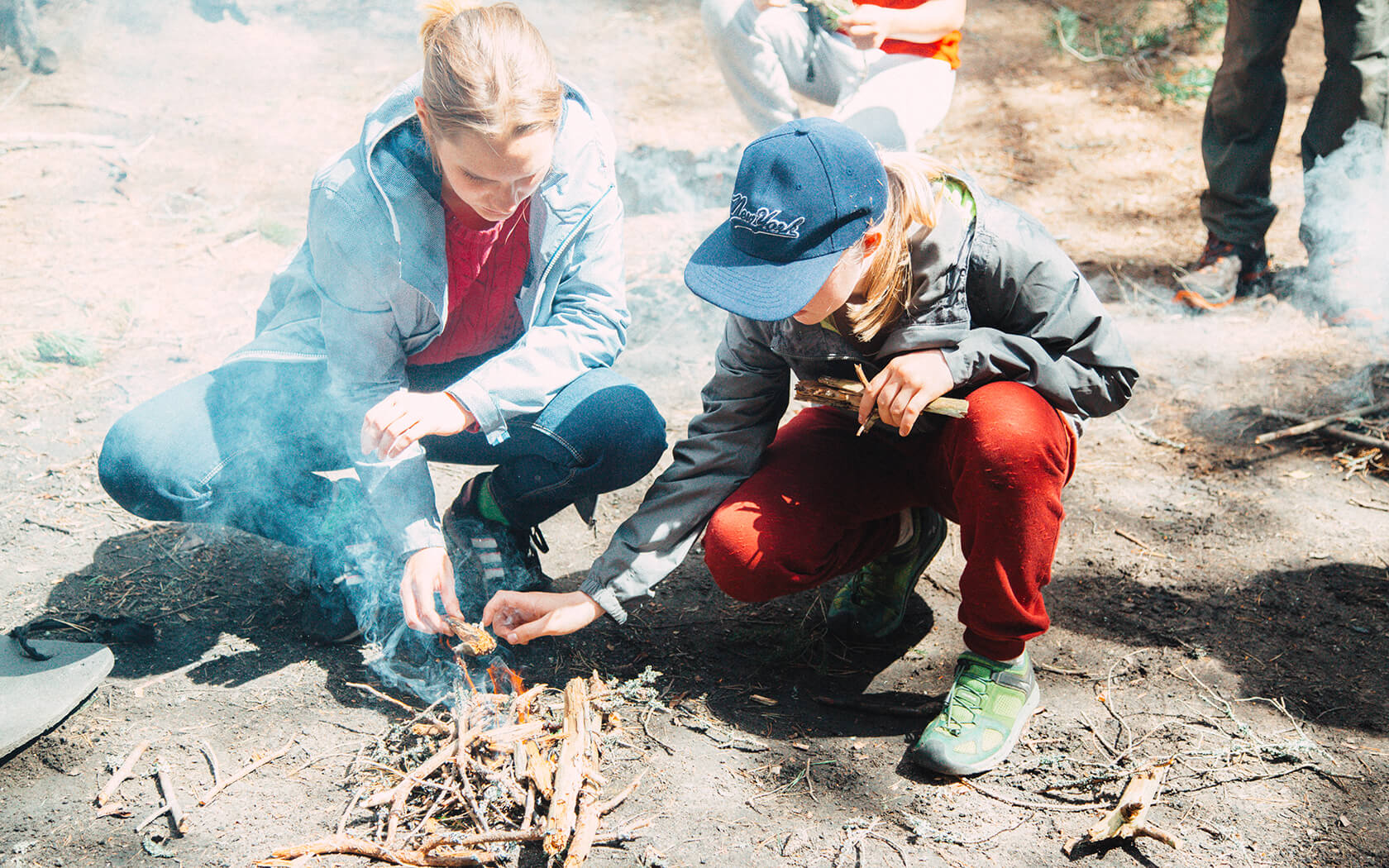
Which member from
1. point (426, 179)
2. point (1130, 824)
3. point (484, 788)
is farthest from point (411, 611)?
point (1130, 824)

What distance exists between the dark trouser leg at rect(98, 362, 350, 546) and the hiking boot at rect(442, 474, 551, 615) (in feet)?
Answer: 1.07

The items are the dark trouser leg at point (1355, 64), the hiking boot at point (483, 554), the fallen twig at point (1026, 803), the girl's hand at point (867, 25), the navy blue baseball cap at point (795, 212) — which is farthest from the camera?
the dark trouser leg at point (1355, 64)

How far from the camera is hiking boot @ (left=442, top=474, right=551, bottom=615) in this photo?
246 centimetres

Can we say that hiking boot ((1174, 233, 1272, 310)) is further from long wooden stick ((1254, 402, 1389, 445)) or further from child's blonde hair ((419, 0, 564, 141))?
child's blonde hair ((419, 0, 564, 141))

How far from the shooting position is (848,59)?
406 cm

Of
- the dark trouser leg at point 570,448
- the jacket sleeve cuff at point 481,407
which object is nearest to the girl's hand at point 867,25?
the dark trouser leg at point 570,448

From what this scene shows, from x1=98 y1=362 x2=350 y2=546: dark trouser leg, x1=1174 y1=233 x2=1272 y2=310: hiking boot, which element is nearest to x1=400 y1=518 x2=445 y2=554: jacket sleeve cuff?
x1=98 y1=362 x2=350 y2=546: dark trouser leg

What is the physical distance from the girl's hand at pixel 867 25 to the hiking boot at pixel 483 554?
2147mm

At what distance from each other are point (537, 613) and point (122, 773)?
0.91 meters

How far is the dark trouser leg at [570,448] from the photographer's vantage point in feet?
7.63

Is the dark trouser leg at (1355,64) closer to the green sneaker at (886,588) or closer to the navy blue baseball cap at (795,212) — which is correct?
the green sneaker at (886,588)

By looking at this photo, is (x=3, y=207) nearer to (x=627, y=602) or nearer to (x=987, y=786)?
(x=627, y=602)

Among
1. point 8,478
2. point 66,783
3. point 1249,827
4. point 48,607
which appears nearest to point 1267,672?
point 1249,827

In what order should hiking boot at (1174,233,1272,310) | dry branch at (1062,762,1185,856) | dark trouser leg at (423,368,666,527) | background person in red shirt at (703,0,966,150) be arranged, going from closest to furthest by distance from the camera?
dry branch at (1062,762,1185,856), dark trouser leg at (423,368,666,527), background person in red shirt at (703,0,966,150), hiking boot at (1174,233,1272,310)
